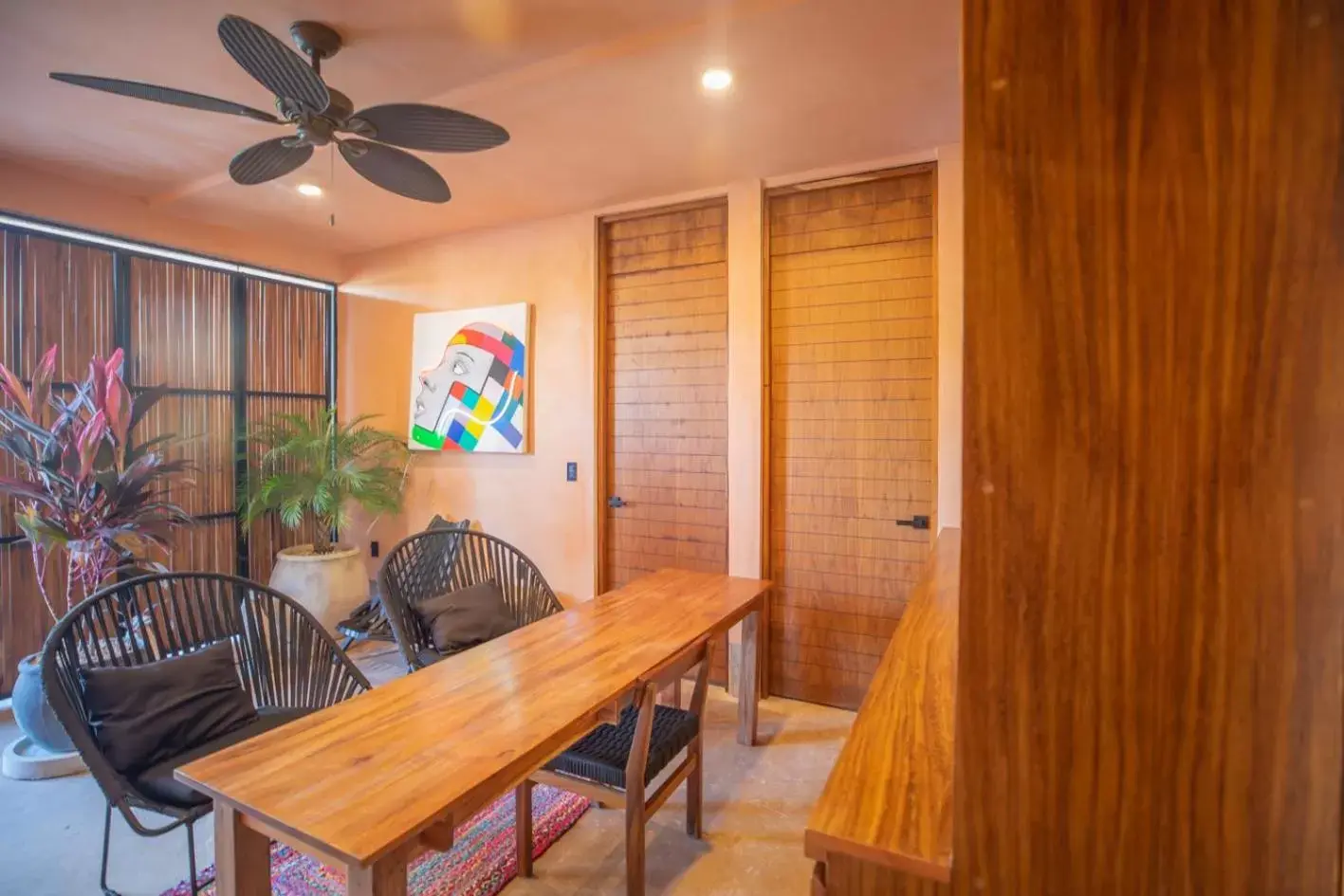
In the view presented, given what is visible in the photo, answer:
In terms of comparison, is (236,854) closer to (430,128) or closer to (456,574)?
(456,574)

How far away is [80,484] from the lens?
237 cm

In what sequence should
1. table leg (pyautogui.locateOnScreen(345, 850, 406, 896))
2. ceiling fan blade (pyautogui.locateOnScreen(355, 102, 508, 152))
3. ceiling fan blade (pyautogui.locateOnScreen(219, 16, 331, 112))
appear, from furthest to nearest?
1. ceiling fan blade (pyautogui.locateOnScreen(355, 102, 508, 152))
2. ceiling fan blade (pyautogui.locateOnScreen(219, 16, 331, 112))
3. table leg (pyautogui.locateOnScreen(345, 850, 406, 896))

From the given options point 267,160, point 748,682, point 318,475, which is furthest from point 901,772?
point 318,475

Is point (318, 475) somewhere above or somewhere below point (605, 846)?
above

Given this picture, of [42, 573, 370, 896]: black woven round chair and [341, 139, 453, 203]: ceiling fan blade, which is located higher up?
[341, 139, 453, 203]: ceiling fan blade

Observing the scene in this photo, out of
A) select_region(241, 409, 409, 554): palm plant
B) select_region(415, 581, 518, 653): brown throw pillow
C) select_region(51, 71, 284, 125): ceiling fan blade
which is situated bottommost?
select_region(415, 581, 518, 653): brown throw pillow

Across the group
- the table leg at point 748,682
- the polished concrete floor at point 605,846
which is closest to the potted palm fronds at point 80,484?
the polished concrete floor at point 605,846

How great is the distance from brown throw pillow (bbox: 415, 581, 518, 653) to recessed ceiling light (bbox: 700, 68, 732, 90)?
80.5 inches

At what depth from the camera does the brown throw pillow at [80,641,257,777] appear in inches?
60.2

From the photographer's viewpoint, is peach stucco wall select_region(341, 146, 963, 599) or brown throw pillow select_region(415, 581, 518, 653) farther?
peach stucco wall select_region(341, 146, 963, 599)

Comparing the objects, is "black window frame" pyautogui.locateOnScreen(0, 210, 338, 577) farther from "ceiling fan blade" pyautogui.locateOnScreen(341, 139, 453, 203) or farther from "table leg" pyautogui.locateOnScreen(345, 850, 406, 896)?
"table leg" pyautogui.locateOnScreen(345, 850, 406, 896)

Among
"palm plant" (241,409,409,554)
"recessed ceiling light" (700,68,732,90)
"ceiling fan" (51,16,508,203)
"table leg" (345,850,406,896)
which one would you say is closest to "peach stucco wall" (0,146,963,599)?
"palm plant" (241,409,409,554)

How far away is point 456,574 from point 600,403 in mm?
1328

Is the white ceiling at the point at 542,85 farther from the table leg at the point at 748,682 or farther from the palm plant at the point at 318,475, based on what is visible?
the table leg at the point at 748,682
